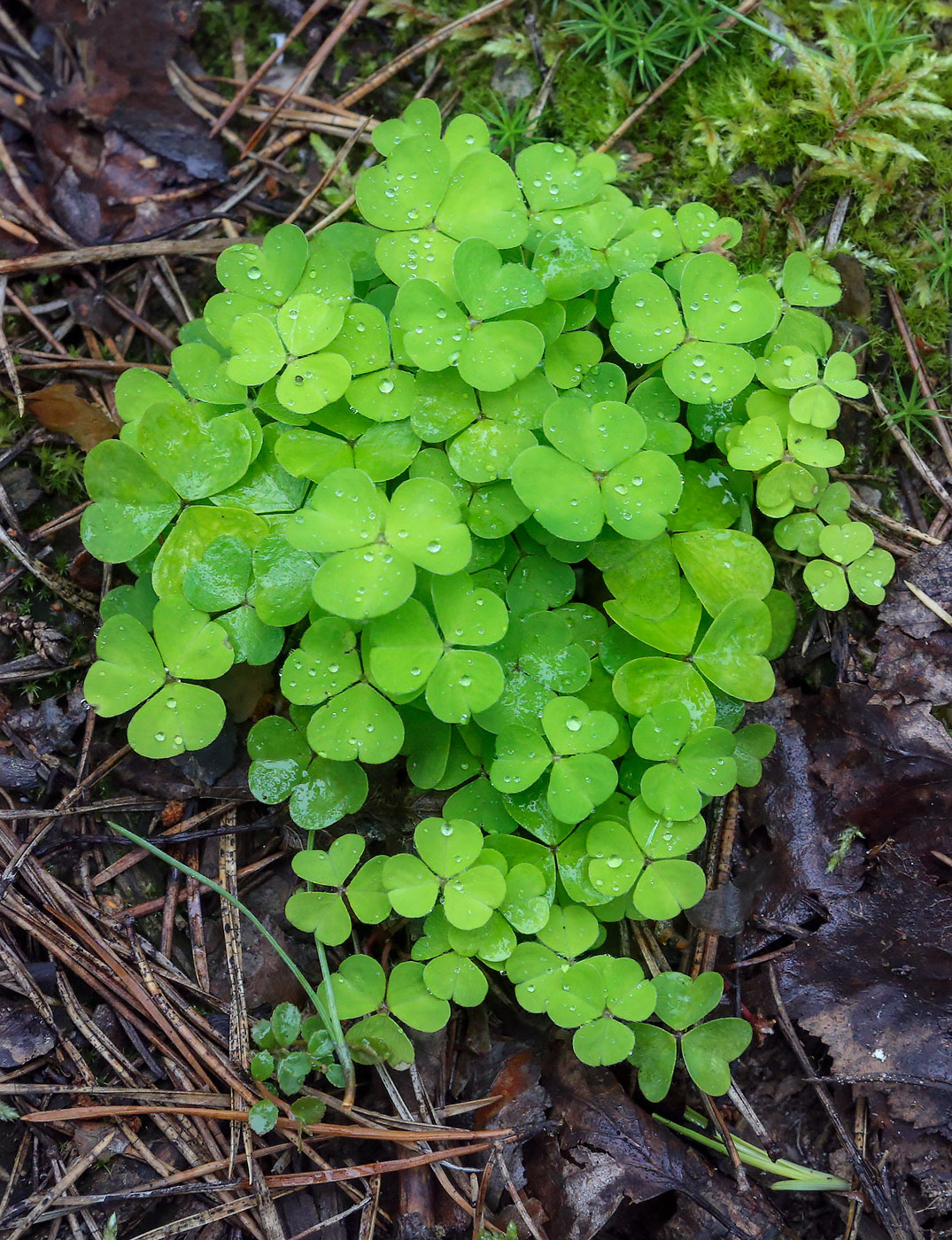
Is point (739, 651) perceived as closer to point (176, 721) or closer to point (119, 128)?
point (176, 721)

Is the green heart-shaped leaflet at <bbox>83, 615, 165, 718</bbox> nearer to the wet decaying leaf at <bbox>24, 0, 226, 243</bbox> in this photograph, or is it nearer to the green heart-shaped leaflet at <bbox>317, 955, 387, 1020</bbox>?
the green heart-shaped leaflet at <bbox>317, 955, 387, 1020</bbox>

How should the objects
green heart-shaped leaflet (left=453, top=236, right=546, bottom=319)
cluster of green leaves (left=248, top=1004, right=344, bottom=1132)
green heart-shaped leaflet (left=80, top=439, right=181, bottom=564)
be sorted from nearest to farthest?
cluster of green leaves (left=248, top=1004, right=344, bottom=1132) < green heart-shaped leaflet (left=453, top=236, right=546, bottom=319) < green heart-shaped leaflet (left=80, top=439, right=181, bottom=564)

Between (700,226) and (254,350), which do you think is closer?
(254,350)

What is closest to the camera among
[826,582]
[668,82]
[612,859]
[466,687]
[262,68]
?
[466,687]

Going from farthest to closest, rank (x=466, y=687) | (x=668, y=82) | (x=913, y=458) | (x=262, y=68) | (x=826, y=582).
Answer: (x=262, y=68) < (x=668, y=82) < (x=913, y=458) < (x=826, y=582) < (x=466, y=687)

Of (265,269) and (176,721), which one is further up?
(265,269)

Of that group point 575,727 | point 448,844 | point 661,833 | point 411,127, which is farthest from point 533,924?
point 411,127

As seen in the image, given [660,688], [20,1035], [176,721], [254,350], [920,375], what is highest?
[920,375]

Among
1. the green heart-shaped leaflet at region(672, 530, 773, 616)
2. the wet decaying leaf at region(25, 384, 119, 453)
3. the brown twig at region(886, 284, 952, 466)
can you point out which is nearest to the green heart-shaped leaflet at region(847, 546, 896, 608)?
the green heart-shaped leaflet at region(672, 530, 773, 616)
